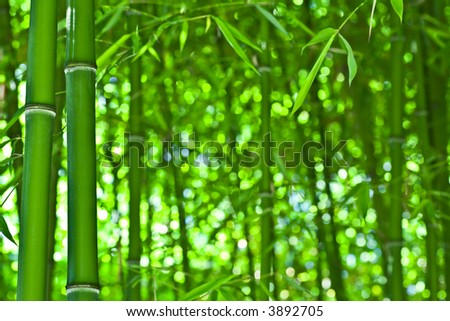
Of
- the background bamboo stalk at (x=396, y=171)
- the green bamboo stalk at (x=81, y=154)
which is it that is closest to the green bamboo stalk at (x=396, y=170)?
the background bamboo stalk at (x=396, y=171)

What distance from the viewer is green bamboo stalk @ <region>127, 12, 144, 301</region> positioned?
5.74 ft

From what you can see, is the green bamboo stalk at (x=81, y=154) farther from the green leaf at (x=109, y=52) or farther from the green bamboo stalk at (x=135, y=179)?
the green bamboo stalk at (x=135, y=179)

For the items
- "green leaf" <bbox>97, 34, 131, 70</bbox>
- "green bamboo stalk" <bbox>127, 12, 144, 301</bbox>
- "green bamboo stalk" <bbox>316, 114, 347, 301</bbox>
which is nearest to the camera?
"green leaf" <bbox>97, 34, 131, 70</bbox>

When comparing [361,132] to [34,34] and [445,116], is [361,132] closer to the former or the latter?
[445,116]

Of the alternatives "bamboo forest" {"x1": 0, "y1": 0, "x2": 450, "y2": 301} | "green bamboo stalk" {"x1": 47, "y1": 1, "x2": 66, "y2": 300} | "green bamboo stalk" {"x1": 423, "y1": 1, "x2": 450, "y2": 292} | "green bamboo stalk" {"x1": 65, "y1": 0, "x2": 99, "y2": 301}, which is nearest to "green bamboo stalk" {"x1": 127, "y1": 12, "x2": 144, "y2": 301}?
"bamboo forest" {"x1": 0, "y1": 0, "x2": 450, "y2": 301}

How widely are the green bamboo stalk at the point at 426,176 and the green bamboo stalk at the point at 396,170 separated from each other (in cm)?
8

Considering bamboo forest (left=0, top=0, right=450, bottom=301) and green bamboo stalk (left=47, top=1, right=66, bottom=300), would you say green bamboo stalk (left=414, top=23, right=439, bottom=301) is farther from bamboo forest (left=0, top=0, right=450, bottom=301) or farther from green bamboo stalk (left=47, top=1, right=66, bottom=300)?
green bamboo stalk (left=47, top=1, right=66, bottom=300)

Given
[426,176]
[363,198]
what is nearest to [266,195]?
[363,198]

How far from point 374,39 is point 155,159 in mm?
843

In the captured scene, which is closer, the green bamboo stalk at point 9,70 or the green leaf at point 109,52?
the green leaf at point 109,52

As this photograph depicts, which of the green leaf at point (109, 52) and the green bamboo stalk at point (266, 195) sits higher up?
the green leaf at point (109, 52)

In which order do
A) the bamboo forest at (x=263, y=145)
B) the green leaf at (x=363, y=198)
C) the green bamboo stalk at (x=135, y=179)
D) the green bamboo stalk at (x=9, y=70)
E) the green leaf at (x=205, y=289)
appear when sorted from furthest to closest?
the green bamboo stalk at (x=9, y=70)
the bamboo forest at (x=263, y=145)
the green bamboo stalk at (x=135, y=179)
the green leaf at (x=363, y=198)
the green leaf at (x=205, y=289)

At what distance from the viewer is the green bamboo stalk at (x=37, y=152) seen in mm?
1021

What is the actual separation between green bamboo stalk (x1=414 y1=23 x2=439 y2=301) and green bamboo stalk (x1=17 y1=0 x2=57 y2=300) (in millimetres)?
1064
